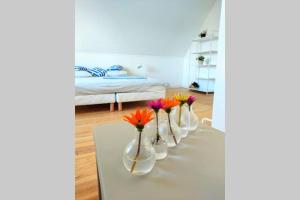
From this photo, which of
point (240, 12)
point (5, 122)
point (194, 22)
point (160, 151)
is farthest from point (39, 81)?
point (194, 22)

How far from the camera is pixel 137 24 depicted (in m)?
4.12

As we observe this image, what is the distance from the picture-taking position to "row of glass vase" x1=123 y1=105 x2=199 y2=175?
600mm

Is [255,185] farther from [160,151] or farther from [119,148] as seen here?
[119,148]

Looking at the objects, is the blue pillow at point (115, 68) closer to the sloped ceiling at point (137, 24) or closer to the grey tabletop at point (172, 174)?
the sloped ceiling at point (137, 24)

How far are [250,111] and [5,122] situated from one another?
39 cm

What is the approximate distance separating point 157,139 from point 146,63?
4.55m

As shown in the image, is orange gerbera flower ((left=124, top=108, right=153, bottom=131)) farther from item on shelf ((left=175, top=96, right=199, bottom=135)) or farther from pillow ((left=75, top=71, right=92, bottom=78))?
pillow ((left=75, top=71, right=92, bottom=78))

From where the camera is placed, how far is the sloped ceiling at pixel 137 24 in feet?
12.0

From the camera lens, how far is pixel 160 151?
2.31ft

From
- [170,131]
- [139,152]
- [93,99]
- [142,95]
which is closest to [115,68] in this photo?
[142,95]

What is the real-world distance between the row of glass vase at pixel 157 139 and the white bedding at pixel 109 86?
205cm

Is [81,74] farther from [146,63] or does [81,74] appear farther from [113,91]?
[146,63]

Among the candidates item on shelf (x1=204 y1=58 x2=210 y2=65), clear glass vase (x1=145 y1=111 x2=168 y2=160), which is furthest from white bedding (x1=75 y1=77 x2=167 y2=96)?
item on shelf (x1=204 y1=58 x2=210 y2=65)

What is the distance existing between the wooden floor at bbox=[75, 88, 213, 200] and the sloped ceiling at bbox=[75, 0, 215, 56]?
1800 millimetres
